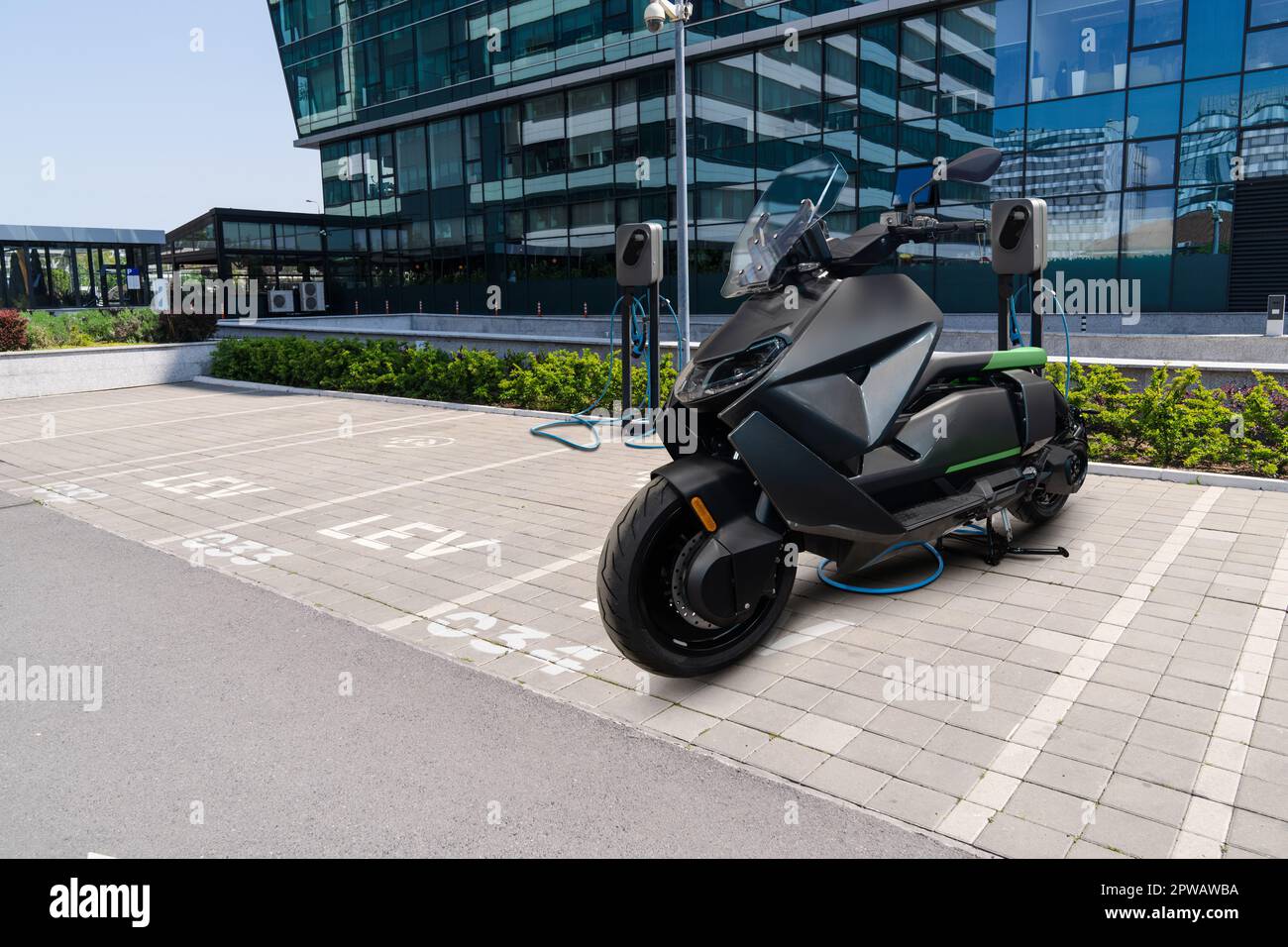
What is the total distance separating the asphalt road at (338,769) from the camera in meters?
2.83

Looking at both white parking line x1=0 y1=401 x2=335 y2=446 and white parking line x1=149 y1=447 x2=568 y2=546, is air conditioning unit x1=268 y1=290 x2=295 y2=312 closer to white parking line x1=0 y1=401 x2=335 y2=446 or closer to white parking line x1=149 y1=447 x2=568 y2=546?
white parking line x1=0 y1=401 x2=335 y2=446

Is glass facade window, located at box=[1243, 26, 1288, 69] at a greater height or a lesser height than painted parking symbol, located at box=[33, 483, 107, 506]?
greater

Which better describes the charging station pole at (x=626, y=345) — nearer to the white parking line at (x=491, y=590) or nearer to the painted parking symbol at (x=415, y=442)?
the painted parking symbol at (x=415, y=442)

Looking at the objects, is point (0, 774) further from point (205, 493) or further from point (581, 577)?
point (205, 493)

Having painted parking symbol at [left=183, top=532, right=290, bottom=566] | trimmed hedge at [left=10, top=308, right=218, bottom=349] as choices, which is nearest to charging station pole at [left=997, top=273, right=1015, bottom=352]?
painted parking symbol at [left=183, top=532, right=290, bottom=566]

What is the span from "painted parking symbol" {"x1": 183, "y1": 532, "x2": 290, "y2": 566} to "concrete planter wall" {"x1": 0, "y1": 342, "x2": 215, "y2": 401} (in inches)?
476

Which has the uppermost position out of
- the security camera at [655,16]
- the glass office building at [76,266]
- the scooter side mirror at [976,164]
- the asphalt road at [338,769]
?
the security camera at [655,16]

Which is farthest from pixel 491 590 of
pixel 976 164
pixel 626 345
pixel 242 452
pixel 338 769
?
pixel 242 452

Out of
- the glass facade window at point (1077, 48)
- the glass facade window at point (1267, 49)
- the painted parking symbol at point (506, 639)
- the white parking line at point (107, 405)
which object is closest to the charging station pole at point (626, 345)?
the painted parking symbol at point (506, 639)

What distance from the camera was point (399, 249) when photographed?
1310 inches

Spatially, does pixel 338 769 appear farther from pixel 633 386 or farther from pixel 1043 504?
pixel 633 386

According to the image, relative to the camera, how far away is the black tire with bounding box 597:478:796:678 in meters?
3.62

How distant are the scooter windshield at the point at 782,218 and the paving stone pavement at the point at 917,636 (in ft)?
5.55
